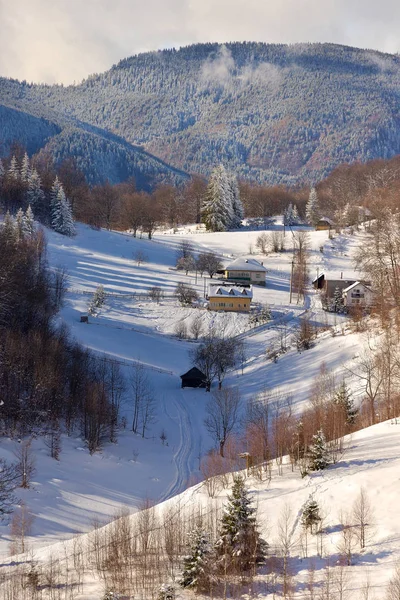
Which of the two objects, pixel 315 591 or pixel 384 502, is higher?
pixel 384 502

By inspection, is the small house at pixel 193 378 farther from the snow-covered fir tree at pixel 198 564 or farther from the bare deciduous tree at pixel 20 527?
the snow-covered fir tree at pixel 198 564

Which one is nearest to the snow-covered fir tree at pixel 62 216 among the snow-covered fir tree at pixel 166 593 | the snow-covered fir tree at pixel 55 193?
the snow-covered fir tree at pixel 55 193

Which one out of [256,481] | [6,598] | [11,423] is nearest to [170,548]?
[6,598]

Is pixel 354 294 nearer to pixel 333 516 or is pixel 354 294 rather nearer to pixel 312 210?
pixel 333 516

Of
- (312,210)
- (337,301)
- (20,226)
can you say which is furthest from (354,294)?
(312,210)

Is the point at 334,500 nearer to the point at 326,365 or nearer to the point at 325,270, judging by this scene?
the point at 326,365

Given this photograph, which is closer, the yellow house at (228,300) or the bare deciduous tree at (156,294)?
the yellow house at (228,300)
